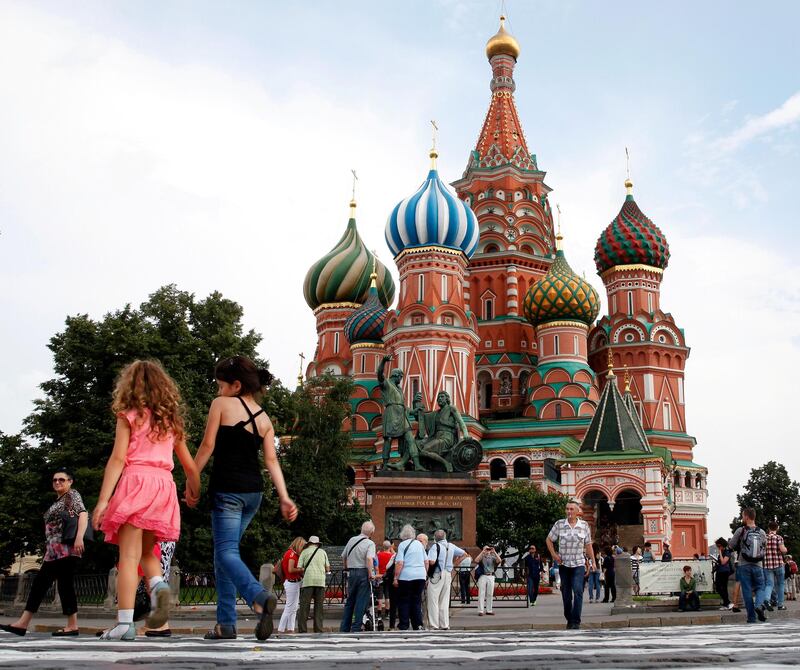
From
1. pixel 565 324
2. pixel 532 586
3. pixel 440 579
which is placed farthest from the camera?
pixel 565 324

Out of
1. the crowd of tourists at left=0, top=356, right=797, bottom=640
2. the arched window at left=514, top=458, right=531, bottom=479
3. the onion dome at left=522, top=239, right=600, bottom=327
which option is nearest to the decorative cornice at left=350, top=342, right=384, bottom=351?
the onion dome at left=522, top=239, right=600, bottom=327

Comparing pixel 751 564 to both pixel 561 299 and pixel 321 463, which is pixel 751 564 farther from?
pixel 561 299

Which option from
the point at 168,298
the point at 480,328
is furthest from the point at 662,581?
the point at 480,328

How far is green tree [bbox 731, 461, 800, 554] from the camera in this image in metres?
62.2

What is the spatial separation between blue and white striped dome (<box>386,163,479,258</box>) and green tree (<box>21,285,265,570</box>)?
2036 cm

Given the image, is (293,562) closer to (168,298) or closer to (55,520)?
(55,520)

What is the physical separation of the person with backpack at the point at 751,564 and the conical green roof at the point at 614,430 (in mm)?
29533

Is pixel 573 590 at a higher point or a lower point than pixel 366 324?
lower

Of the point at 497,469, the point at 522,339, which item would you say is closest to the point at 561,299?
the point at 522,339

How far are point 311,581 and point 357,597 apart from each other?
70cm

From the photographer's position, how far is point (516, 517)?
38031 mm

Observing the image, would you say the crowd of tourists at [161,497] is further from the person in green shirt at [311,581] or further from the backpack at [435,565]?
the backpack at [435,565]

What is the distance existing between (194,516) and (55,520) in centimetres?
1978

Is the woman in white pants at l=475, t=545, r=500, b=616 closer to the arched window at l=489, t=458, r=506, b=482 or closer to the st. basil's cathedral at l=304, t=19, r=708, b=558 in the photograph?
the st. basil's cathedral at l=304, t=19, r=708, b=558
